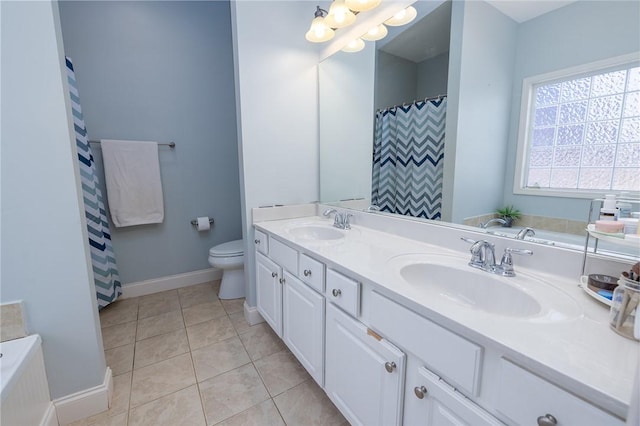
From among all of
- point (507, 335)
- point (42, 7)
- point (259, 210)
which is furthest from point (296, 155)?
point (507, 335)

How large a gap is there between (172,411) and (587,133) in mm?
1978

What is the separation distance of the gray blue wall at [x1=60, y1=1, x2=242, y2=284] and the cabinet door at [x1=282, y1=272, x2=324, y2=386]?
1541 millimetres

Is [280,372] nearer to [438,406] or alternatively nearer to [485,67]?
[438,406]

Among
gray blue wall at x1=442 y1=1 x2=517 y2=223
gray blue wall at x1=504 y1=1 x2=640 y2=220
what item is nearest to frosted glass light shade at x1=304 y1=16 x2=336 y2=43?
gray blue wall at x1=442 y1=1 x2=517 y2=223

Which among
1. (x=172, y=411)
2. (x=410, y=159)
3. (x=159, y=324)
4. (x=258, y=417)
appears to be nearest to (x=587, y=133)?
(x=410, y=159)

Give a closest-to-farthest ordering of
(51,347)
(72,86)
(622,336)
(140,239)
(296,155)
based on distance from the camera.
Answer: (622,336)
(51,347)
(72,86)
(296,155)
(140,239)

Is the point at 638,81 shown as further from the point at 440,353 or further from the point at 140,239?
the point at 140,239

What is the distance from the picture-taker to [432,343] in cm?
71

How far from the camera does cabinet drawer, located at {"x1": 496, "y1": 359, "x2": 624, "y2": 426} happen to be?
18.2 inches

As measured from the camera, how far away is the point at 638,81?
746 millimetres

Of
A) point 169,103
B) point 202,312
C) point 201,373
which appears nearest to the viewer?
point 201,373

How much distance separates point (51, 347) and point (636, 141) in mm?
2212

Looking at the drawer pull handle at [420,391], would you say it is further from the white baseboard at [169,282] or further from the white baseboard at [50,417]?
the white baseboard at [169,282]

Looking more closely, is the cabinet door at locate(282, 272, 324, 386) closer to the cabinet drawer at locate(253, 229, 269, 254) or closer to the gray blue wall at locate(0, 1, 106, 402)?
the cabinet drawer at locate(253, 229, 269, 254)
